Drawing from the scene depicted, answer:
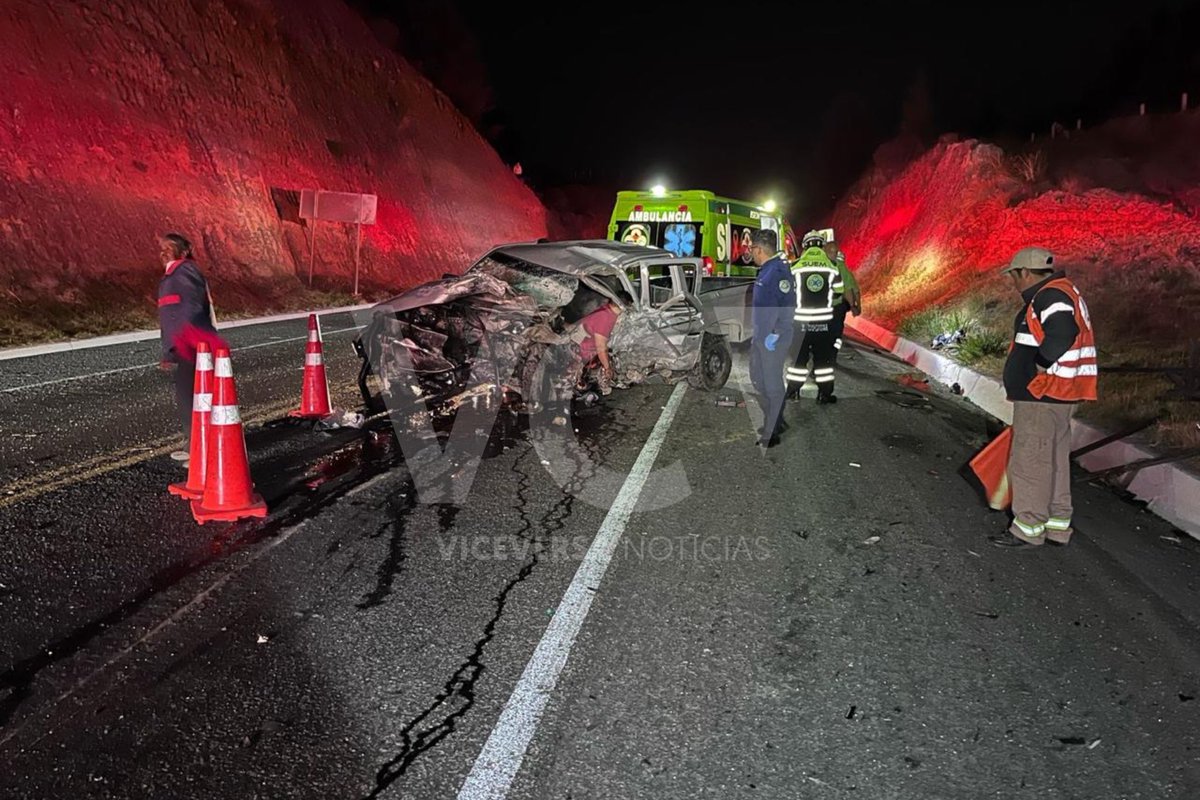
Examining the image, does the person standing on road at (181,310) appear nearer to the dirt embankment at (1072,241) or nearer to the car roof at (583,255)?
the car roof at (583,255)

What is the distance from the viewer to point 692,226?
14094 millimetres

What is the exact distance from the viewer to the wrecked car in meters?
7.85

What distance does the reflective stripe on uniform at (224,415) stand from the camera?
4.97m

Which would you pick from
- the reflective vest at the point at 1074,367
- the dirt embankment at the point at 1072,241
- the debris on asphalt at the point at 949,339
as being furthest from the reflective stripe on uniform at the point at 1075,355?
the debris on asphalt at the point at 949,339

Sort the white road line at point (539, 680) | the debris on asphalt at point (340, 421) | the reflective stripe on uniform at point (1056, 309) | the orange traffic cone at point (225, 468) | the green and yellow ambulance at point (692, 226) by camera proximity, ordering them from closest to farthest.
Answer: the white road line at point (539, 680), the reflective stripe on uniform at point (1056, 309), the orange traffic cone at point (225, 468), the debris on asphalt at point (340, 421), the green and yellow ambulance at point (692, 226)

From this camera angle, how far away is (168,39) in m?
26.1

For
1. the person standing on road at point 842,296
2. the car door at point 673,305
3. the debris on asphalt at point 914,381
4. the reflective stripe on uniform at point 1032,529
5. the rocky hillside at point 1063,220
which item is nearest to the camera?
the reflective stripe on uniform at point 1032,529

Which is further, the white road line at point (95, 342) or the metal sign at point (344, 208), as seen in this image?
the metal sign at point (344, 208)

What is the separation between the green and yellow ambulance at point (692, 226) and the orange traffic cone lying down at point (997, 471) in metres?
8.51

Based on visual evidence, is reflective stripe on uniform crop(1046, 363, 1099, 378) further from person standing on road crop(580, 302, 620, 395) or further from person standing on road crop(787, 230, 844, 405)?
person standing on road crop(580, 302, 620, 395)

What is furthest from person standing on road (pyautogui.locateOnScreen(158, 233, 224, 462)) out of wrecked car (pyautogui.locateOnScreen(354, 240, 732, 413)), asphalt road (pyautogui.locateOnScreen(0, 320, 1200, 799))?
wrecked car (pyautogui.locateOnScreen(354, 240, 732, 413))

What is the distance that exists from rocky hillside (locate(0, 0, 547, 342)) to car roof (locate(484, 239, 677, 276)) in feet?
33.0

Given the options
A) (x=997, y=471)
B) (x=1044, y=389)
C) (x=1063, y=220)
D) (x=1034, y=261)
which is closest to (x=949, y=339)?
(x=997, y=471)

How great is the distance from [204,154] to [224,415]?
2376cm
